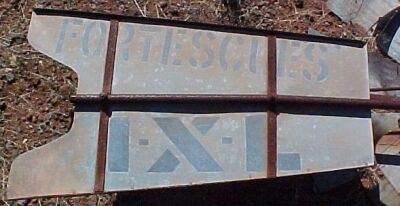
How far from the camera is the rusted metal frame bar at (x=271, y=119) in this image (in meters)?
2.83

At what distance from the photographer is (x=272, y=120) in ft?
9.41

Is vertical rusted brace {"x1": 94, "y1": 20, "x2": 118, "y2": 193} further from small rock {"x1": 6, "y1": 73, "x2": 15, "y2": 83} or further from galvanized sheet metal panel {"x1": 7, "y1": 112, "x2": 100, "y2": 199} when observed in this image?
small rock {"x1": 6, "y1": 73, "x2": 15, "y2": 83}

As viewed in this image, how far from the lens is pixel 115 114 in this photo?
112 inches

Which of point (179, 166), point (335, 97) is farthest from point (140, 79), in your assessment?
point (335, 97)

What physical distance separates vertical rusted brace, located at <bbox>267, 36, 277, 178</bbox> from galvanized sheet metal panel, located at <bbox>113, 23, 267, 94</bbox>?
0.02 metres

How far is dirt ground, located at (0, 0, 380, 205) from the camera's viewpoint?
3504 millimetres

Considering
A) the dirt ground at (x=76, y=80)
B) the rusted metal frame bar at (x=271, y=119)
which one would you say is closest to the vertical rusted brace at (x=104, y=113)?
the rusted metal frame bar at (x=271, y=119)

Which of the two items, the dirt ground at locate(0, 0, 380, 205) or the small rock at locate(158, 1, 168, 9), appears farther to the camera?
the small rock at locate(158, 1, 168, 9)

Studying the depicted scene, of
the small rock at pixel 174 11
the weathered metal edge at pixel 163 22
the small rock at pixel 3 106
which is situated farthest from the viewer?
the small rock at pixel 174 11

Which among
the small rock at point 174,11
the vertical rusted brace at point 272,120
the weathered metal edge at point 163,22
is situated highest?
the small rock at point 174,11

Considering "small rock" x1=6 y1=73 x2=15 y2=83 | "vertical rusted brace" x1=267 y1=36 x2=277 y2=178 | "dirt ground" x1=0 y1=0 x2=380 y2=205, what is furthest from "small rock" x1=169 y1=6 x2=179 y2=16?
"vertical rusted brace" x1=267 y1=36 x2=277 y2=178

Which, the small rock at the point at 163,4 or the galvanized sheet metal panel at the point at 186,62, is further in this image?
the small rock at the point at 163,4

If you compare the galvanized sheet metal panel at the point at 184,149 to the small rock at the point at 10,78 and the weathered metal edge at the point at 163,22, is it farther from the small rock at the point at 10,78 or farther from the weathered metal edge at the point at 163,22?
the small rock at the point at 10,78

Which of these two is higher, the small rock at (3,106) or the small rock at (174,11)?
the small rock at (174,11)
